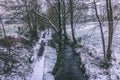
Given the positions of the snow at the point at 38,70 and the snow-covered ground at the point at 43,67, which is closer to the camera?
the snow-covered ground at the point at 43,67

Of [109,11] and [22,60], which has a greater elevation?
[109,11]

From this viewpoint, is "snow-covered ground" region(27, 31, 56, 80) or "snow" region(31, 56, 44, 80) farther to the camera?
"snow" region(31, 56, 44, 80)

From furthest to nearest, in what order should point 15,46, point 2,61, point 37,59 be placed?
point 15,46 → point 37,59 → point 2,61

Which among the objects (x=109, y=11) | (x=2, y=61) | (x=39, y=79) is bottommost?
(x=39, y=79)

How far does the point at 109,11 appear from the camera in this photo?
1781cm

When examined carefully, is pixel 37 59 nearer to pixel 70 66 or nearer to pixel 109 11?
pixel 70 66

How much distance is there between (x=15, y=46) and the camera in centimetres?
2620

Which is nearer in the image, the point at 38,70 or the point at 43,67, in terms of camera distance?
the point at 38,70

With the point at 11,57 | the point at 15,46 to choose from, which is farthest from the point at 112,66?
the point at 15,46

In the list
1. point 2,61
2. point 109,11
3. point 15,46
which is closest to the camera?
point 109,11

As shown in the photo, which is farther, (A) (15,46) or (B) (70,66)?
(A) (15,46)

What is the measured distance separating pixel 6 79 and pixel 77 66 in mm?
6988

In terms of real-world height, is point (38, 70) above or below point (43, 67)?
below

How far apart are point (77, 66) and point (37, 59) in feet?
18.6
